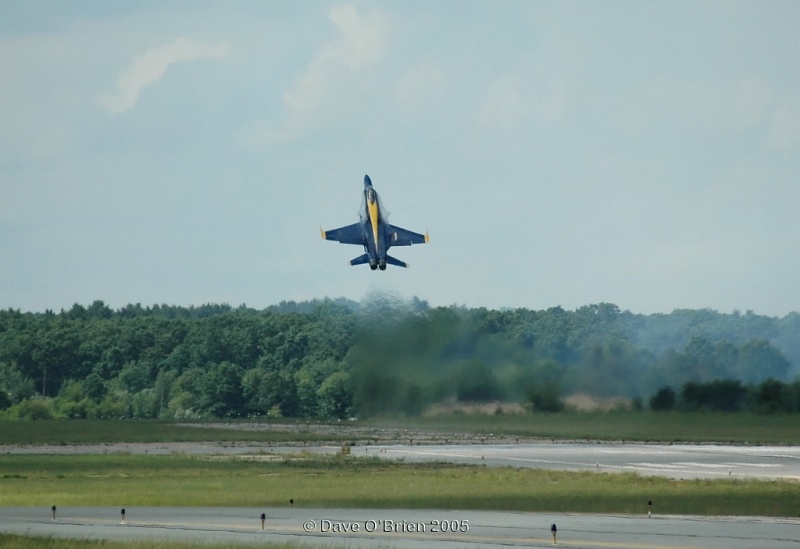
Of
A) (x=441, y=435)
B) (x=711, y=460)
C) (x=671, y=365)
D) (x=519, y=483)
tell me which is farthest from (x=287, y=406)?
(x=519, y=483)

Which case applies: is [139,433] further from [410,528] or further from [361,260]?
[410,528]

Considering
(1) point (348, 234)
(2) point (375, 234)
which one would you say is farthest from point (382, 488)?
(1) point (348, 234)

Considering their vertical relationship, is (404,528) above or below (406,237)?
below

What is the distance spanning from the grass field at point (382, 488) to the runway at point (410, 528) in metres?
4.08

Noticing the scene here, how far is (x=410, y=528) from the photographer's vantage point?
45.6 metres

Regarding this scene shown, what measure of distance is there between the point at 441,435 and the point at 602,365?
20.3 m

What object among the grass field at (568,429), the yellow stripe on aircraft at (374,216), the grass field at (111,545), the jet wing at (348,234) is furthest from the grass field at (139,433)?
the grass field at (111,545)

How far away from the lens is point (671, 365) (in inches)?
3967

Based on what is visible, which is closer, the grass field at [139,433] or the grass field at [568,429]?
the grass field at [568,429]

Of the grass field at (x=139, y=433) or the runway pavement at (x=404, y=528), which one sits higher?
the grass field at (x=139, y=433)

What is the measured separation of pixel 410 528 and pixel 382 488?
60.6 feet

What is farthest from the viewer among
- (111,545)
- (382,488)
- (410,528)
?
(382,488)

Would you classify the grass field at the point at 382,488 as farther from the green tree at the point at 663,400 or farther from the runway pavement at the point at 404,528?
the green tree at the point at 663,400

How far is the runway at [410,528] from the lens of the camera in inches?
1620
